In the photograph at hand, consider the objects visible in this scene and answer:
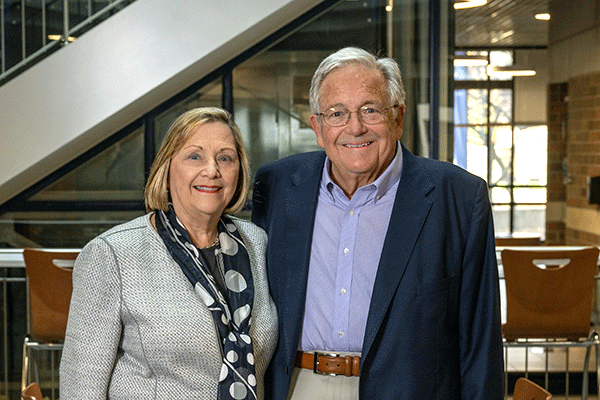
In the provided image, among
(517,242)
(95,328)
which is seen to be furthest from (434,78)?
(95,328)

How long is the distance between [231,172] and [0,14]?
4.10m

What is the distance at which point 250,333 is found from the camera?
1.80m

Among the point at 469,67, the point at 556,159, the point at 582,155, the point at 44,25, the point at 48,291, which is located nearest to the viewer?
the point at 48,291

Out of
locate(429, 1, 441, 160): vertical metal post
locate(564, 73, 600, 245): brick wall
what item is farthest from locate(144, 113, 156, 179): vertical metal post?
locate(564, 73, 600, 245): brick wall

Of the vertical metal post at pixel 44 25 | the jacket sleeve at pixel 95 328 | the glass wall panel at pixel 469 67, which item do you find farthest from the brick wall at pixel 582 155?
the jacket sleeve at pixel 95 328

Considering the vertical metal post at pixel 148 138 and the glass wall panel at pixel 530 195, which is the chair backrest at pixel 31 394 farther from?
the glass wall panel at pixel 530 195

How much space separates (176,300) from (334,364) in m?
0.47

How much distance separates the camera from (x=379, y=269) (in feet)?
5.82

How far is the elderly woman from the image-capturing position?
5.46ft

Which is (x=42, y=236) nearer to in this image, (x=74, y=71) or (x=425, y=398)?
(x=74, y=71)

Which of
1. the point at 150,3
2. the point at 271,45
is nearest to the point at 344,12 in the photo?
the point at 271,45

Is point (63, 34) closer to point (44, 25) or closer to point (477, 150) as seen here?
point (44, 25)

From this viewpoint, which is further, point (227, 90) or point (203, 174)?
point (227, 90)

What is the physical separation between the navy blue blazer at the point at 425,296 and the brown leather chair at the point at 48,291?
72.9 inches
